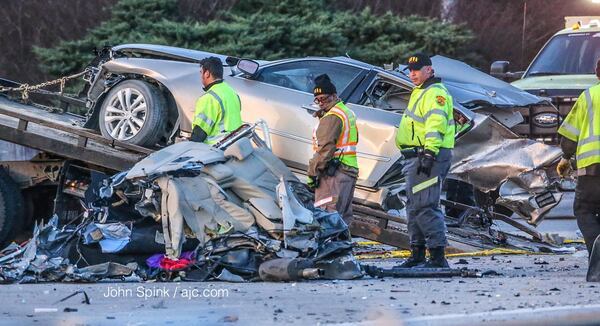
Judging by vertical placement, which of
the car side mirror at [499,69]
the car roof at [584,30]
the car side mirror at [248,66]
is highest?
the car roof at [584,30]

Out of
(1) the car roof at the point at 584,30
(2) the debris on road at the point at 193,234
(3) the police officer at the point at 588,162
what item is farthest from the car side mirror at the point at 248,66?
(1) the car roof at the point at 584,30

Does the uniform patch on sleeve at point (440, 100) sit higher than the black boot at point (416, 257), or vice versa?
the uniform patch on sleeve at point (440, 100)

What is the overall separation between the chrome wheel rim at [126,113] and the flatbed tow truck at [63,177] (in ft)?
0.56

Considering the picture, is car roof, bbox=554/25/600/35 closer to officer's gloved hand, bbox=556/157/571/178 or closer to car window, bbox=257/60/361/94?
car window, bbox=257/60/361/94

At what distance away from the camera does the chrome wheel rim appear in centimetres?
1192

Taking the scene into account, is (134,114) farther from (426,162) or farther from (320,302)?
(320,302)

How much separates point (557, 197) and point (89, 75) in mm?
4809

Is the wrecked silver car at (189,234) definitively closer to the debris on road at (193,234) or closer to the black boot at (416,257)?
the debris on road at (193,234)

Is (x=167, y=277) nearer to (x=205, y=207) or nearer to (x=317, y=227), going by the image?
(x=205, y=207)

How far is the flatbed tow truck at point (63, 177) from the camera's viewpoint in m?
11.6

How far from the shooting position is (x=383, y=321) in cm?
718

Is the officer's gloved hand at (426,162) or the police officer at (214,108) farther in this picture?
the police officer at (214,108)

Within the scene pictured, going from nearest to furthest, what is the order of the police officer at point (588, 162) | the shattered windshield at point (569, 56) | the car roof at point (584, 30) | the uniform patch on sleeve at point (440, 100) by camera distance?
1. the police officer at point (588, 162)
2. the uniform patch on sleeve at point (440, 100)
3. the shattered windshield at point (569, 56)
4. the car roof at point (584, 30)

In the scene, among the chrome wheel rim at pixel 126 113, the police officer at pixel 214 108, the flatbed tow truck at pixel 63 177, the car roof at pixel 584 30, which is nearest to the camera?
the police officer at pixel 214 108
